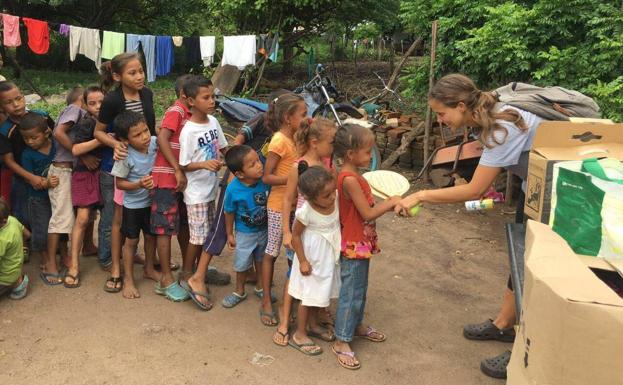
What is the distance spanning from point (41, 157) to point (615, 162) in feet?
11.5

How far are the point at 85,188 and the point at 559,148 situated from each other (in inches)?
120

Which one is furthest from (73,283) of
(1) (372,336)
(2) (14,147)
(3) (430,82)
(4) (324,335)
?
(3) (430,82)

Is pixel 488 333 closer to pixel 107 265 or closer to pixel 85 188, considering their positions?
pixel 107 265

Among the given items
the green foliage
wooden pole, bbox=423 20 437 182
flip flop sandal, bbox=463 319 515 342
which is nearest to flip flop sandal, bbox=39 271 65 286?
flip flop sandal, bbox=463 319 515 342

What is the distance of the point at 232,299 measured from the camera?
11.6 ft

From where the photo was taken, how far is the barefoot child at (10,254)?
334 centimetres

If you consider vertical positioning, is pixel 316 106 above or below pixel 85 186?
above

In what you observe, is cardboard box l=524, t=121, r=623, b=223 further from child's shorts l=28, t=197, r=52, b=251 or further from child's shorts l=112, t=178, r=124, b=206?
child's shorts l=28, t=197, r=52, b=251

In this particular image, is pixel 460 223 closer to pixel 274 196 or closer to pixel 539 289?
pixel 274 196

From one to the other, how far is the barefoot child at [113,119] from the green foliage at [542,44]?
12.1ft

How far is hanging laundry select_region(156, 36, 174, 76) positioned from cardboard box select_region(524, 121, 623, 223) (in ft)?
26.9

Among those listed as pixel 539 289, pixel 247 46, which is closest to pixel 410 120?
pixel 247 46

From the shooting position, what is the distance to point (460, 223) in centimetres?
529

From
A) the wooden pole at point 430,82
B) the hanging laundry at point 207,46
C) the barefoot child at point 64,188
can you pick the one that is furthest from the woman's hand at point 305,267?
the hanging laundry at point 207,46
